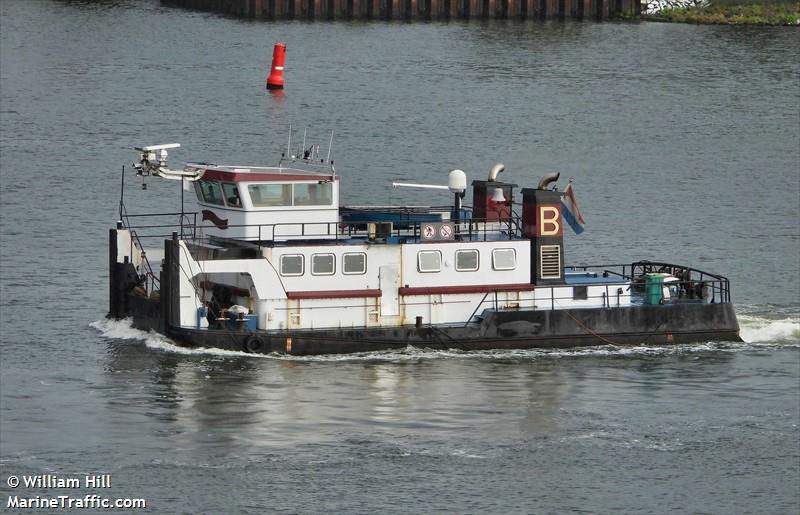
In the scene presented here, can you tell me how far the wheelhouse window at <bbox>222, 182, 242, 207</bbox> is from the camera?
169 ft

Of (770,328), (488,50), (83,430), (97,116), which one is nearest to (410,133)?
(97,116)

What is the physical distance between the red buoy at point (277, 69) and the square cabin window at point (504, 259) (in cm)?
5546

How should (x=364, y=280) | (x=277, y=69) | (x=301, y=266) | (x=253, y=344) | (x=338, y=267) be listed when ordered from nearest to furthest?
1. (x=253, y=344)
2. (x=301, y=266)
3. (x=338, y=267)
4. (x=364, y=280)
5. (x=277, y=69)

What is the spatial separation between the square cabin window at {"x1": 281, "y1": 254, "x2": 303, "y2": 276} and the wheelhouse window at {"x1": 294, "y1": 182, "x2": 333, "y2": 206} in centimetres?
212

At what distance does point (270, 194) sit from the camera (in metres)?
51.6

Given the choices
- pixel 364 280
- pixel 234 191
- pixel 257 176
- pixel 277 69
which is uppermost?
pixel 277 69

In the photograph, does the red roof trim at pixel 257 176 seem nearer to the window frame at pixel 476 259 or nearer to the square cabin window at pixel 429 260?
the square cabin window at pixel 429 260

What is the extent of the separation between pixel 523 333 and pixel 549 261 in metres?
2.37

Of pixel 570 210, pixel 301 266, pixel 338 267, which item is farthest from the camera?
pixel 570 210

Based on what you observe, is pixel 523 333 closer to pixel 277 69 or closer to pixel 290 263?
pixel 290 263

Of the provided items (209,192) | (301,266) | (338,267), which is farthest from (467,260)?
(209,192)

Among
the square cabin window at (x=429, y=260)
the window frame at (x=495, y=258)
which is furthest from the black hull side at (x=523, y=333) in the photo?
the square cabin window at (x=429, y=260)

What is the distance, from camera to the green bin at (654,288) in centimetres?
5366

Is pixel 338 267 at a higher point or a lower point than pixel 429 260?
lower
